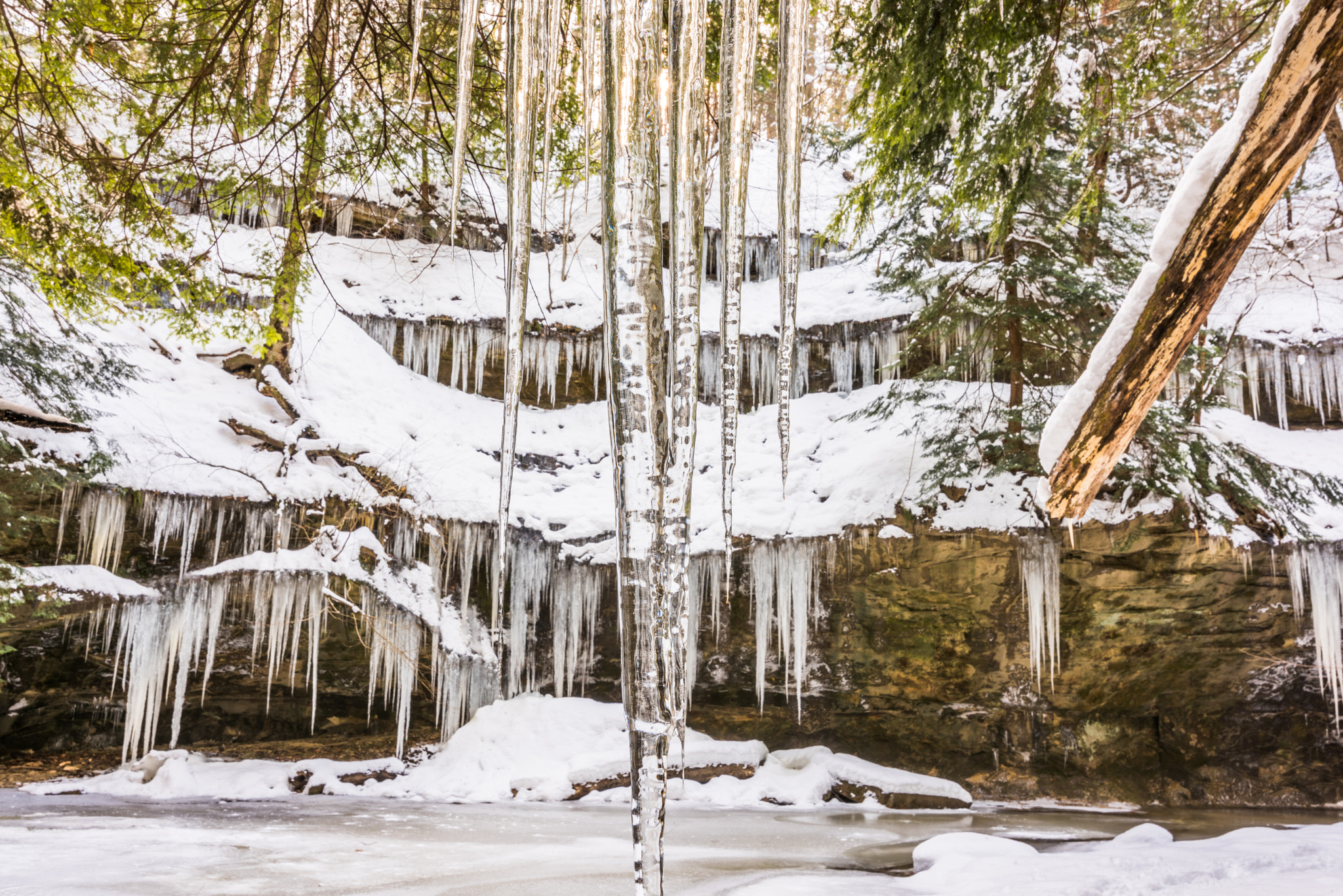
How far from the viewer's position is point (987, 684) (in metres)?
8.62

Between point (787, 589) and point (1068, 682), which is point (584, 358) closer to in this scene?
point (787, 589)

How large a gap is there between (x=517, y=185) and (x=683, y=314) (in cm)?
78

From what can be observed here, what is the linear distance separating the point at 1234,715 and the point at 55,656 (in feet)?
45.1

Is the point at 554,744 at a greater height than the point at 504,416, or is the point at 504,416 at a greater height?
the point at 504,416

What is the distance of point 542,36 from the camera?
1.92 m

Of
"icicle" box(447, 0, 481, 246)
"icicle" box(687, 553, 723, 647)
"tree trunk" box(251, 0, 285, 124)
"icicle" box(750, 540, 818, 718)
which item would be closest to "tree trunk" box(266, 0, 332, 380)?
"tree trunk" box(251, 0, 285, 124)

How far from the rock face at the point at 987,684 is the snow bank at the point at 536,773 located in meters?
0.83

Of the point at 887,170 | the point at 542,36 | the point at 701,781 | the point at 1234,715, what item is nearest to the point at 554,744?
the point at 701,781

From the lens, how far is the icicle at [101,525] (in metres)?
7.01

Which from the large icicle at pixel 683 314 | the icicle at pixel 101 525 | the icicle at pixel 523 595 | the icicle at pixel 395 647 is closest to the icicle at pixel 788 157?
the large icicle at pixel 683 314

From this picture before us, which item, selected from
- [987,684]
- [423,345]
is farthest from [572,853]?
[423,345]

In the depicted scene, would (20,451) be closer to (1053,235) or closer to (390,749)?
(390,749)

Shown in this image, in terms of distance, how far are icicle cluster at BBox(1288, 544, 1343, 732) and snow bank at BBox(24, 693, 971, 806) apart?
3.97m

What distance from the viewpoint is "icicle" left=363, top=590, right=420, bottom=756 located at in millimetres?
7910
